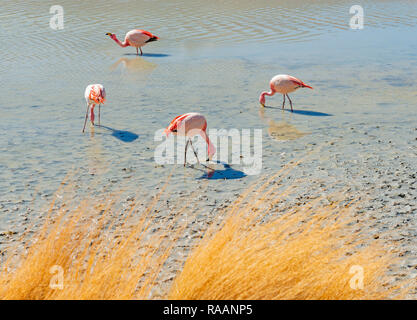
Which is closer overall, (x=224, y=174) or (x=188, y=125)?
(x=224, y=174)

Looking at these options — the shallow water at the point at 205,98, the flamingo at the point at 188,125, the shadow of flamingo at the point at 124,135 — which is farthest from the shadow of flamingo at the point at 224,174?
the shadow of flamingo at the point at 124,135

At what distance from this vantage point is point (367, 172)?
24.9 feet

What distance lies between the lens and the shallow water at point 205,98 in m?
7.68

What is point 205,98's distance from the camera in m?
12.0

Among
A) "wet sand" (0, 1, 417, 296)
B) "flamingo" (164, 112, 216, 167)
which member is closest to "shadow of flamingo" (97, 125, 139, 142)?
"wet sand" (0, 1, 417, 296)

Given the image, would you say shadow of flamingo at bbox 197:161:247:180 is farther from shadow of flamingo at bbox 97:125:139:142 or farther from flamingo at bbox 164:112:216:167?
shadow of flamingo at bbox 97:125:139:142

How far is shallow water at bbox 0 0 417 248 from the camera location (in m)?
7.68

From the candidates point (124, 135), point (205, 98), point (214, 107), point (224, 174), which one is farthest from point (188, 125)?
point (205, 98)

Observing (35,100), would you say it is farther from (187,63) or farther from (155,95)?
(187,63)

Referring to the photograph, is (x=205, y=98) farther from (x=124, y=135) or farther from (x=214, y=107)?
(x=124, y=135)
